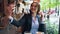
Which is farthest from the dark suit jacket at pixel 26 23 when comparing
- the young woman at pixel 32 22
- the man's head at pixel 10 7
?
the man's head at pixel 10 7

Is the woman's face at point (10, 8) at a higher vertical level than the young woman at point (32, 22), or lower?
higher

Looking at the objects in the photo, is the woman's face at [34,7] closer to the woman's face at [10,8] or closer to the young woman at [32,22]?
the young woman at [32,22]

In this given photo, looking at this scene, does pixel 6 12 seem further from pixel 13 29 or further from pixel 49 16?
pixel 49 16

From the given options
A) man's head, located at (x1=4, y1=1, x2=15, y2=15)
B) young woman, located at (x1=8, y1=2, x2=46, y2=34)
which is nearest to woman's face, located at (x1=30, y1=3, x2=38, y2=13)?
young woman, located at (x1=8, y1=2, x2=46, y2=34)

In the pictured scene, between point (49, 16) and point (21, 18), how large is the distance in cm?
24

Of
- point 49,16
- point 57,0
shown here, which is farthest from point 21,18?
point 57,0

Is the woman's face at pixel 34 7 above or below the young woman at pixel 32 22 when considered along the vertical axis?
above

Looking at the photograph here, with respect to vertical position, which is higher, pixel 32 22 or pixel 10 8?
pixel 10 8

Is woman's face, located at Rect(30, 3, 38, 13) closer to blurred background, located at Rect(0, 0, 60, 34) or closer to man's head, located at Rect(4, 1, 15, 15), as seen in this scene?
blurred background, located at Rect(0, 0, 60, 34)

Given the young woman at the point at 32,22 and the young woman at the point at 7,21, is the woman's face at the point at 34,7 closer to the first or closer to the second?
the young woman at the point at 32,22

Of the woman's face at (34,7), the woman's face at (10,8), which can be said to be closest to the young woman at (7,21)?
the woman's face at (10,8)

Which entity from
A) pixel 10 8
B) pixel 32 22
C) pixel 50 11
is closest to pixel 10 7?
pixel 10 8

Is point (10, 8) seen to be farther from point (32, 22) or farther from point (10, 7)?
point (32, 22)

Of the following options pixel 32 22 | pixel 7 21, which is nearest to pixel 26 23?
pixel 32 22
